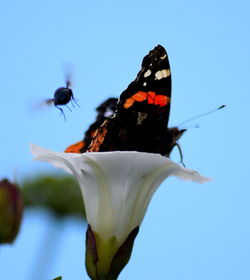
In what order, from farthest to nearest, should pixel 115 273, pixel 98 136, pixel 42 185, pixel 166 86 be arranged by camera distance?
pixel 42 185 → pixel 166 86 → pixel 98 136 → pixel 115 273

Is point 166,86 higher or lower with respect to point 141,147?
higher

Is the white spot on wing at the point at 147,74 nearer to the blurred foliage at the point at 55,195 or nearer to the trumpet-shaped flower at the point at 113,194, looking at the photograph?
the trumpet-shaped flower at the point at 113,194

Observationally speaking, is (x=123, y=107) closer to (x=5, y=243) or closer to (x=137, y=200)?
(x=137, y=200)

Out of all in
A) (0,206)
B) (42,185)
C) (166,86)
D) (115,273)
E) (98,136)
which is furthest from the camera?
(42,185)

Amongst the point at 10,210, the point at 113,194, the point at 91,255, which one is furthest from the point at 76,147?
the point at 10,210

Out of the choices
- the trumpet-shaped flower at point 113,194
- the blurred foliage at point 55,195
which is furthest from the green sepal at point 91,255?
the blurred foliage at point 55,195

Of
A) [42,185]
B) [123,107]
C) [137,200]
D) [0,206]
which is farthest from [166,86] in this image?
[42,185]
